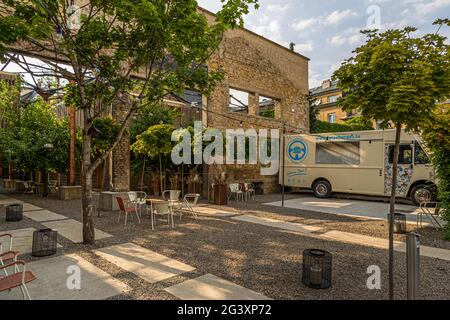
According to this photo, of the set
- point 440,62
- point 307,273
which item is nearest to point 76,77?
point 307,273

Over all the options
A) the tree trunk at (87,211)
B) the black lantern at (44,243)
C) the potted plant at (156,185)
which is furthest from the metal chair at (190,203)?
the potted plant at (156,185)

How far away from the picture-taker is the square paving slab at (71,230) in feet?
18.0

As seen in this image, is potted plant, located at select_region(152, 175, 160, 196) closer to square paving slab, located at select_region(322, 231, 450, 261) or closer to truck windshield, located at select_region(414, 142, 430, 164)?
square paving slab, located at select_region(322, 231, 450, 261)

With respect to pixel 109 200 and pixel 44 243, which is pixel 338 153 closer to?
pixel 109 200

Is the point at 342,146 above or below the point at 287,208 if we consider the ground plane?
above

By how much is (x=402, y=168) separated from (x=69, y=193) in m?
13.8

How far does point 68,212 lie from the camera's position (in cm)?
814

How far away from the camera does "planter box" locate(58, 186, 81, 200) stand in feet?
35.2

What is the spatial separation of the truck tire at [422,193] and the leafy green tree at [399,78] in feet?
28.6

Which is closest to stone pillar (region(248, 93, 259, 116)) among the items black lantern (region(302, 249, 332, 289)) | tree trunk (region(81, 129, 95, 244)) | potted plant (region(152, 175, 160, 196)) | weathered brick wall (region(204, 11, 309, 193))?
weathered brick wall (region(204, 11, 309, 193))

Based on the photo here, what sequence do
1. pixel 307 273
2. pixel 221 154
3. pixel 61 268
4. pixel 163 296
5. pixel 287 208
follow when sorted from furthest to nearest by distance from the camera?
pixel 221 154
pixel 287 208
pixel 61 268
pixel 307 273
pixel 163 296

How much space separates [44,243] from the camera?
437 centimetres
